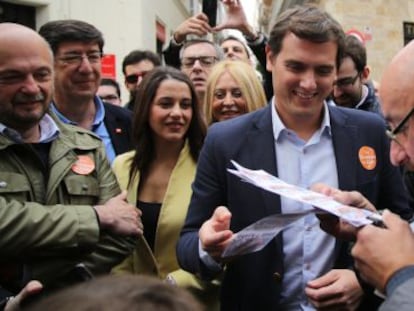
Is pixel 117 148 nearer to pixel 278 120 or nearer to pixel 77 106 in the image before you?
pixel 77 106

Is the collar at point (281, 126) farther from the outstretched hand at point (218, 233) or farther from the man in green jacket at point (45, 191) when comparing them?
the man in green jacket at point (45, 191)

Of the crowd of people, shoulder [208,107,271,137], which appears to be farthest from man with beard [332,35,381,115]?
shoulder [208,107,271,137]

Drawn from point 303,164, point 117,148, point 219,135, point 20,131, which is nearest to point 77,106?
point 117,148

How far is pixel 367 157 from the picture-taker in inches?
95.0

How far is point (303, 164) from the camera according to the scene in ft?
7.91

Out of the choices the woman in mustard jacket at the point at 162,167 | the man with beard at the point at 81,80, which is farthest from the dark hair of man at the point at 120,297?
the man with beard at the point at 81,80

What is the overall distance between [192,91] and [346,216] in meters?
1.96

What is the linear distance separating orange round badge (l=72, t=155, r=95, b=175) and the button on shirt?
0.83 m

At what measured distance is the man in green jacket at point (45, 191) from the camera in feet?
7.31

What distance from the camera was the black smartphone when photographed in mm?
5145

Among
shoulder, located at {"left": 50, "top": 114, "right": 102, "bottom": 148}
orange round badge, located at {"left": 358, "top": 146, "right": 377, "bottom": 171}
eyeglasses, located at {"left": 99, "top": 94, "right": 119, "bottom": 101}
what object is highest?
shoulder, located at {"left": 50, "top": 114, "right": 102, "bottom": 148}

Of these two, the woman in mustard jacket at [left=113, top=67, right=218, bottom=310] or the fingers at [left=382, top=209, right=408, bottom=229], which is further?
the woman in mustard jacket at [left=113, top=67, right=218, bottom=310]

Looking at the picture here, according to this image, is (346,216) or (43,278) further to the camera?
(43,278)

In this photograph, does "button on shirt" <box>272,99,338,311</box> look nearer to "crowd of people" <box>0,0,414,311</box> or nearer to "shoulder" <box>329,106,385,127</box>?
"crowd of people" <box>0,0,414,311</box>
